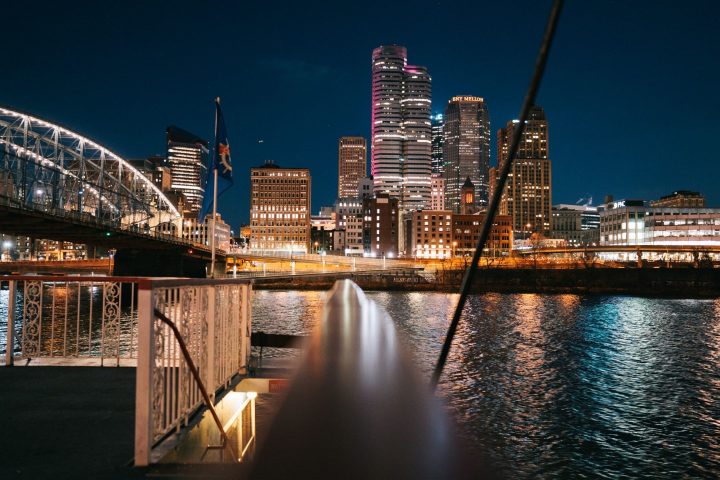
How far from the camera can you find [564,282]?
8206 centimetres

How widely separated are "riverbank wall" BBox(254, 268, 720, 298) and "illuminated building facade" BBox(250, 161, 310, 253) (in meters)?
95.9

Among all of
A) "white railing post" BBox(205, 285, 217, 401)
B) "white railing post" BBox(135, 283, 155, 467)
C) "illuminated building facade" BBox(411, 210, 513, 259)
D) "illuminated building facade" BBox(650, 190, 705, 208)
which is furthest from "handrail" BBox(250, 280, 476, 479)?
"illuminated building facade" BBox(650, 190, 705, 208)

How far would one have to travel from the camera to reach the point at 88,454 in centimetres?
470

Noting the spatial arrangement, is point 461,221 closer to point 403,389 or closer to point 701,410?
point 701,410

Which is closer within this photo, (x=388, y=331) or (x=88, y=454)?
(x=388, y=331)

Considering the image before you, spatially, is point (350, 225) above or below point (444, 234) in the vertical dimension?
above

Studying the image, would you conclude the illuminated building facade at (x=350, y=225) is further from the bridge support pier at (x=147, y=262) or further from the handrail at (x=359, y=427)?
the handrail at (x=359, y=427)

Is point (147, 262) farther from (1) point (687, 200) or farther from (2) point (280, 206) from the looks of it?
(1) point (687, 200)

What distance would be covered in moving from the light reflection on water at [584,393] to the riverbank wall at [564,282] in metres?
41.7

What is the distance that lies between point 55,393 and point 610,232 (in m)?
171

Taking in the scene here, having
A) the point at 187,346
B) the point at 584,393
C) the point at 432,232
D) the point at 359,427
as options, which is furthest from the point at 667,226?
the point at 359,427

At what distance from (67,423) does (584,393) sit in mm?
14934

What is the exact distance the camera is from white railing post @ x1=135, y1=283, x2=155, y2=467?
14.5 ft

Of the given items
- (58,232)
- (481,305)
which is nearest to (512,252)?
(481,305)
